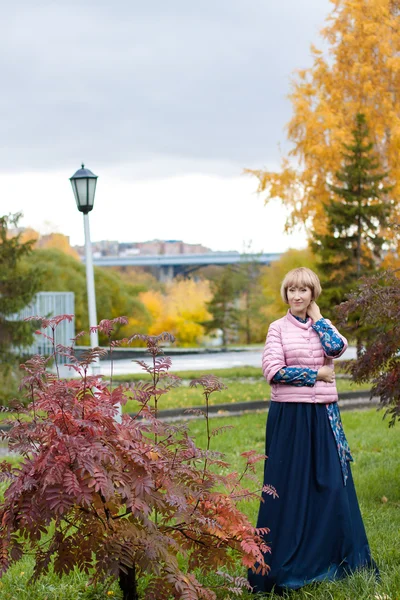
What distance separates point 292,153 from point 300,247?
41.1ft

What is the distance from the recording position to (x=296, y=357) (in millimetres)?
4770

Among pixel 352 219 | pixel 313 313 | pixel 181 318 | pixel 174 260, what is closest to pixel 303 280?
pixel 313 313

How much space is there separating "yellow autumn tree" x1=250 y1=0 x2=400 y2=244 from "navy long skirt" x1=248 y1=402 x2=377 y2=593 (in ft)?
59.1

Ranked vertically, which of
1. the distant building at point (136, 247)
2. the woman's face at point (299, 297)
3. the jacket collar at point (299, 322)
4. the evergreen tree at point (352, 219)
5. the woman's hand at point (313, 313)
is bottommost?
the jacket collar at point (299, 322)

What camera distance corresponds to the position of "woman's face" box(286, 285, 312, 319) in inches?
189

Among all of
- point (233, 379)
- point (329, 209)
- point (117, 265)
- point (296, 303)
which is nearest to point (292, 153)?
point (329, 209)

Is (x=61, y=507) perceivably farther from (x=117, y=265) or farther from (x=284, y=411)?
(x=117, y=265)

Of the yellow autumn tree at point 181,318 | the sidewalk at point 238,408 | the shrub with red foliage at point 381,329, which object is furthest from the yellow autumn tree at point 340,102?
the yellow autumn tree at point 181,318

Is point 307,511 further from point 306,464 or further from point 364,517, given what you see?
point 364,517

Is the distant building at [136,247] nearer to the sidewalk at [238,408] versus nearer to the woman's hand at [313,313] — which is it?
the sidewalk at [238,408]

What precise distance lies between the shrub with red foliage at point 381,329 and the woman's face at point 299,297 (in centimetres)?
127

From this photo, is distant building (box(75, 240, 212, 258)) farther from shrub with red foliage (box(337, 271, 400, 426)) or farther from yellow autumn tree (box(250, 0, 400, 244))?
shrub with red foliage (box(337, 271, 400, 426))

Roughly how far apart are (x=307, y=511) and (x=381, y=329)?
244 cm

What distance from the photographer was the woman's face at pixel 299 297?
189 inches
